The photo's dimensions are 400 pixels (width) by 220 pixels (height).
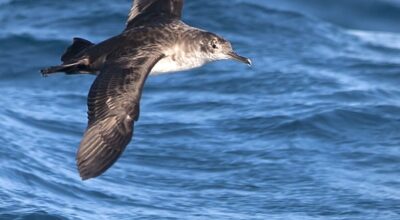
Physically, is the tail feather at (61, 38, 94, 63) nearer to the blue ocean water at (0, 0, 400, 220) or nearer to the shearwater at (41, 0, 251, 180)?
the shearwater at (41, 0, 251, 180)

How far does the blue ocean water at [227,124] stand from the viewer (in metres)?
11.0

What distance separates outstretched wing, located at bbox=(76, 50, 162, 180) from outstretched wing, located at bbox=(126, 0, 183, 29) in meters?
1.42

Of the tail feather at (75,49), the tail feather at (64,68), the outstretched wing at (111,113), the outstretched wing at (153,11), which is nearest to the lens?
the outstretched wing at (111,113)

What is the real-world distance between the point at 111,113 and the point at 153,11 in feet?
6.40

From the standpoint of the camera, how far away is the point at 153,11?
10148mm

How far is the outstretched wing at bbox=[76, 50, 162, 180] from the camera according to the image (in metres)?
8.16

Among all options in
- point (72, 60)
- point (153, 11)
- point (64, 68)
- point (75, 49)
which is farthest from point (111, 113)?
point (153, 11)

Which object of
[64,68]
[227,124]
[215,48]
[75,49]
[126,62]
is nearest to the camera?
[126,62]

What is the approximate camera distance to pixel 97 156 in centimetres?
813

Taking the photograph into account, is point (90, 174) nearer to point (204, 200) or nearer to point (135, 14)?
point (135, 14)

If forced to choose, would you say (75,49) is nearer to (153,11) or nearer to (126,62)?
(126,62)

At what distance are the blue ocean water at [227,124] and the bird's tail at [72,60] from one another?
5.15ft

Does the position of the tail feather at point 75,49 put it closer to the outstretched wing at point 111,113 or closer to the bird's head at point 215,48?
the outstretched wing at point 111,113

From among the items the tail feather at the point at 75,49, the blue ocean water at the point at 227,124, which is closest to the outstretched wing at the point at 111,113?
the tail feather at the point at 75,49
